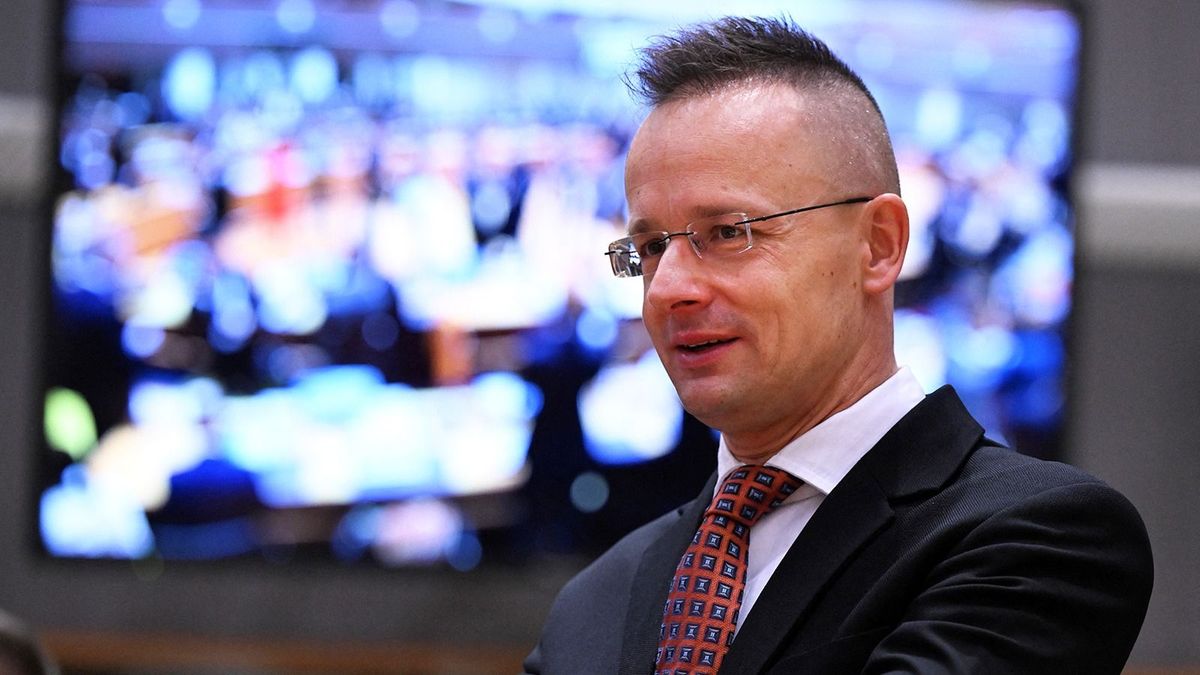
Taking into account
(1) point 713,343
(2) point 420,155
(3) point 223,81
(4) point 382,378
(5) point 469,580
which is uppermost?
(3) point 223,81

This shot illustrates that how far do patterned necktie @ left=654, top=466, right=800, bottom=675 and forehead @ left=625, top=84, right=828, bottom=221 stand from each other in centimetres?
27

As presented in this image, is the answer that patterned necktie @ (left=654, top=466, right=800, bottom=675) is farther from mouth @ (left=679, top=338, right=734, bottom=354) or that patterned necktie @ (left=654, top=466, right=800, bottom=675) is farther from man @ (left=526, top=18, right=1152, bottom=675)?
mouth @ (left=679, top=338, right=734, bottom=354)

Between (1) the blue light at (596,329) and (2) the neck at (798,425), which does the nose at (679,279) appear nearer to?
(2) the neck at (798,425)

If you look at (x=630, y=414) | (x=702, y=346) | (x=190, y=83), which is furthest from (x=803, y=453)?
(x=190, y=83)

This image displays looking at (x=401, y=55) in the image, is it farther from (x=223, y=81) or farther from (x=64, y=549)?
(x=64, y=549)

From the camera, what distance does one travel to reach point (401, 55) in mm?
3598

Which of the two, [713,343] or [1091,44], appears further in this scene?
[1091,44]

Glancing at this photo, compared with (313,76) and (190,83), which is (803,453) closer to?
(313,76)

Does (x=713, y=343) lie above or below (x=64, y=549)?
above

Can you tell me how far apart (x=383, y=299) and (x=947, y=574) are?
98.5 inches

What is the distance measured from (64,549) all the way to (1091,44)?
119 inches

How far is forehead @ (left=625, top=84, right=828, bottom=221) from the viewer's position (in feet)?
4.44

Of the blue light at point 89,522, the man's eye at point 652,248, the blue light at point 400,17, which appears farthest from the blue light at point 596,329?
the man's eye at point 652,248

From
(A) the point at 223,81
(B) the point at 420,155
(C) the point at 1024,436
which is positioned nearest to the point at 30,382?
(A) the point at 223,81
